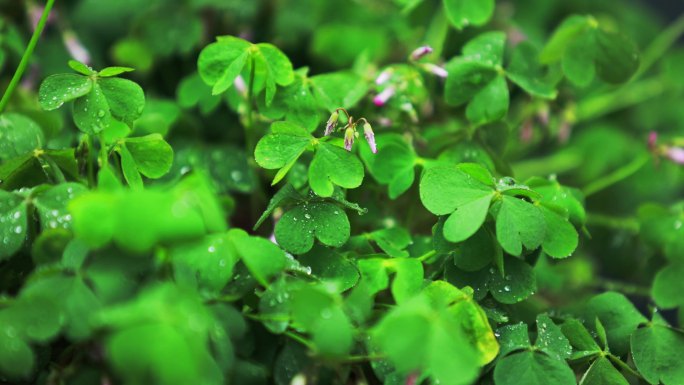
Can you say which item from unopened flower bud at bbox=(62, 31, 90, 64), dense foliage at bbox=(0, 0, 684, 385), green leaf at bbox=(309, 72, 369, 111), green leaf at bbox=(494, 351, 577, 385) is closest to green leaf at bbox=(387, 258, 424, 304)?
dense foliage at bbox=(0, 0, 684, 385)

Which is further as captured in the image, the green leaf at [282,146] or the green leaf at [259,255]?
the green leaf at [282,146]

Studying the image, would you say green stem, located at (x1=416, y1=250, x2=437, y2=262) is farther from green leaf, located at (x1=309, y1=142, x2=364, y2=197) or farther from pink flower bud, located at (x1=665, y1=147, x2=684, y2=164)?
pink flower bud, located at (x1=665, y1=147, x2=684, y2=164)

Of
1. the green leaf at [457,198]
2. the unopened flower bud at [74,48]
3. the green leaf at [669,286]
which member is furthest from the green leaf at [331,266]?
the unopened flower bud at [74,48]

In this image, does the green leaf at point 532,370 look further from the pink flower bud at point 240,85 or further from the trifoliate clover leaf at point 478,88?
the pink flower bud at point 240,85

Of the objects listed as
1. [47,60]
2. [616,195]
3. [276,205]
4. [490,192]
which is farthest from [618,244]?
[47,60]

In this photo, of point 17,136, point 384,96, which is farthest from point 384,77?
point 17,136

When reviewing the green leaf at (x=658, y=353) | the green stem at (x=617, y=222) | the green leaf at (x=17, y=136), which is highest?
the green leaf at (x=17, y=136)

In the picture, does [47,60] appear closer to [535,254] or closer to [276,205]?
[276,205]
